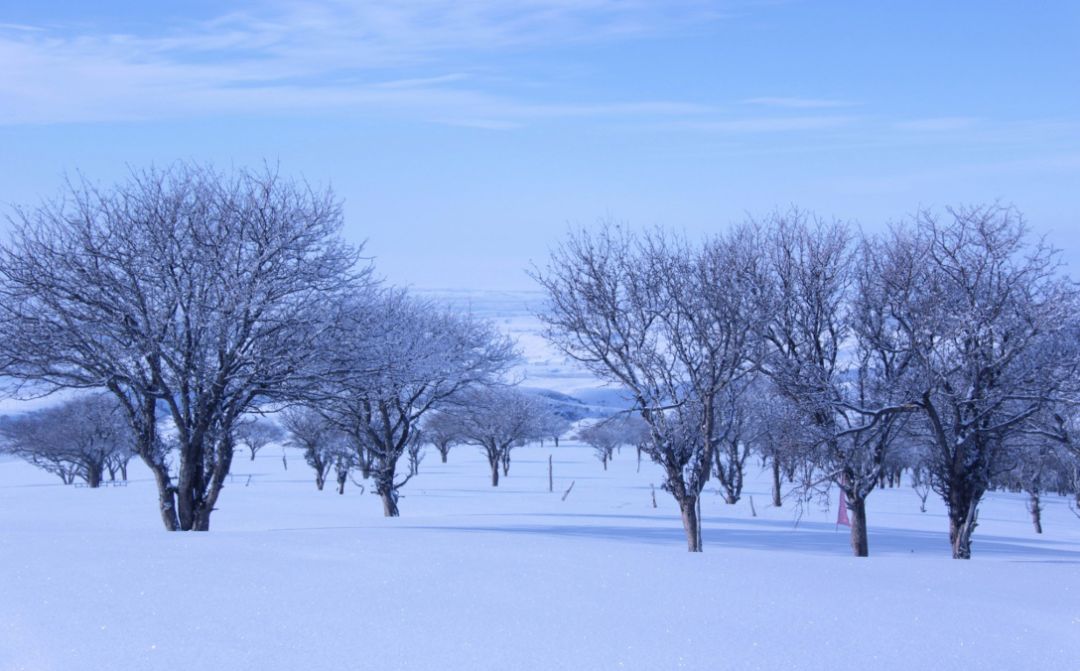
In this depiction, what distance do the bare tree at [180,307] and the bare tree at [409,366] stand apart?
1.58m

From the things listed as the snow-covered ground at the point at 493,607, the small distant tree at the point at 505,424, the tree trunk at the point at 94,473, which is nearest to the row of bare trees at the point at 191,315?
the snow-covered ground at the point at 493,607

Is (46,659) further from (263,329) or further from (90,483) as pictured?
(90,483)

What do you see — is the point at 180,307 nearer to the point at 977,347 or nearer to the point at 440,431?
the point at 977,347

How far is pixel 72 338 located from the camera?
13234 mm

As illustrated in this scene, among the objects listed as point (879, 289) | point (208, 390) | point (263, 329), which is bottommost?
point (208, 390)

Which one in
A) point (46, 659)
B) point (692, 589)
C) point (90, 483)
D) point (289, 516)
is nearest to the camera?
point (46, 659)

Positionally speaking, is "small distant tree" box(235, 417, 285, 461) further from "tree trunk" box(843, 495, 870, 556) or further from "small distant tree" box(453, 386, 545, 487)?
"tree trunk" box(843, 495, 870, 556)

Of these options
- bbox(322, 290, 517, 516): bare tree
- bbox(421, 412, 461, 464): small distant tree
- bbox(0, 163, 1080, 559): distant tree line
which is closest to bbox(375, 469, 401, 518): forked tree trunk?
bbox(322, 290, 517, 516): bare tree

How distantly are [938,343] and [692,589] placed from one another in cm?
886

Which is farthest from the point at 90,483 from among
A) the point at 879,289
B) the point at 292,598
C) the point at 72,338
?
the point at 292,598

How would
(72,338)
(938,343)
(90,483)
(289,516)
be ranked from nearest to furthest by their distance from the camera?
(72,338)
(938,343)
(289,516)
(90,483)

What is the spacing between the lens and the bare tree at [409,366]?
54.8ft

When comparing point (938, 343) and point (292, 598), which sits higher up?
point (938, 343)

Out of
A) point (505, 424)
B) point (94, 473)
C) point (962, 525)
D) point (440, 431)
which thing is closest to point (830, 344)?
point (962, 525)
